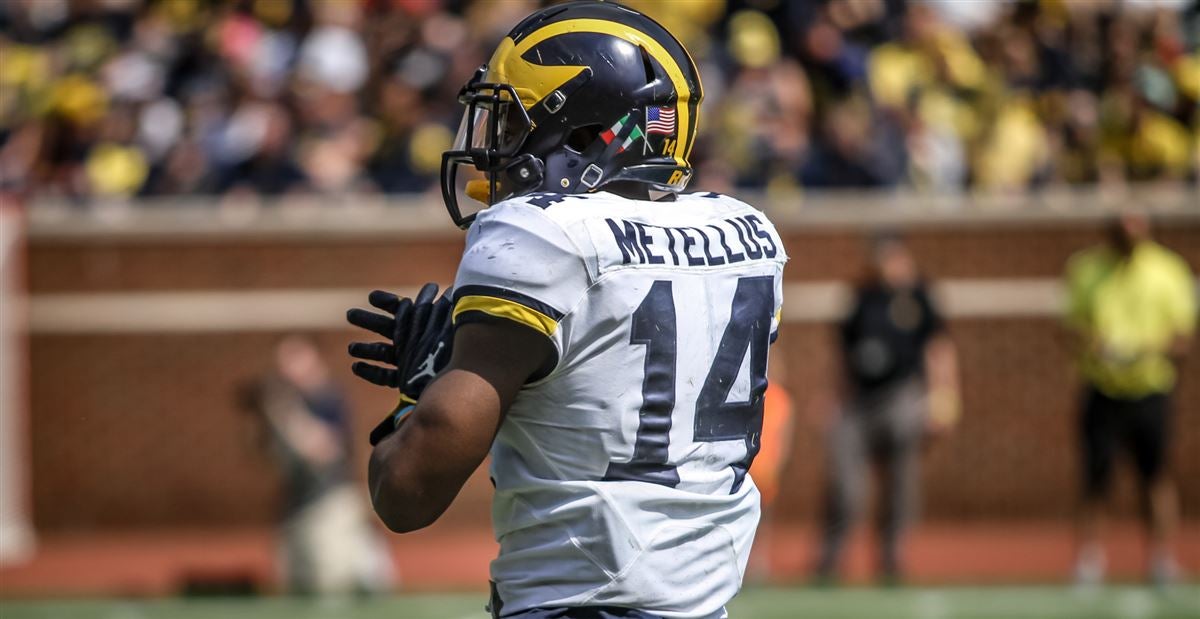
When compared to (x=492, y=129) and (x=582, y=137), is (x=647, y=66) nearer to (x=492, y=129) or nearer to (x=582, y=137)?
(x=582, y=137)

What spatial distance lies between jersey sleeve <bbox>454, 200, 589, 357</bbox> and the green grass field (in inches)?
260

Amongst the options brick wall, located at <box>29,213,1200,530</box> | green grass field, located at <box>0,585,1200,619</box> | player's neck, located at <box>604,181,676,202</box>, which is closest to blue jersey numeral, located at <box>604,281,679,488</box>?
player's neck, located at <box>604,181,676,202</box>

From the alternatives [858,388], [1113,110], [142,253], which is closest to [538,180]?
[858,388]

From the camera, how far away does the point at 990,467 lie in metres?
13.6

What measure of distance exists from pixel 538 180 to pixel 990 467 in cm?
1128

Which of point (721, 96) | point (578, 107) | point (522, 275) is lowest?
point (522, 275)

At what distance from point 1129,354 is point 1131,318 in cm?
26

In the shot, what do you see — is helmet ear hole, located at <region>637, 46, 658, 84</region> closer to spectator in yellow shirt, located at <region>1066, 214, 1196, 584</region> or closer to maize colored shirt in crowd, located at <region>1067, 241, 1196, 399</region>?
spectator in yellow shirt, located at <region>1066, 214, 1196, 584</region>

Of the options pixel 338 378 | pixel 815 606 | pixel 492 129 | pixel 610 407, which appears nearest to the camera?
pixel 610 407

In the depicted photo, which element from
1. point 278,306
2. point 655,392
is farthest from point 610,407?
point 278,306

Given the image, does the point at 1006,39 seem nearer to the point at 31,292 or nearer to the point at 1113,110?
the point at 1113,110

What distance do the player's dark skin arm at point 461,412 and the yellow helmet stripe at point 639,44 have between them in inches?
21.2

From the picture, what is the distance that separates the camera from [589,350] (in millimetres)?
2600

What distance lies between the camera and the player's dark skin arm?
253cm
